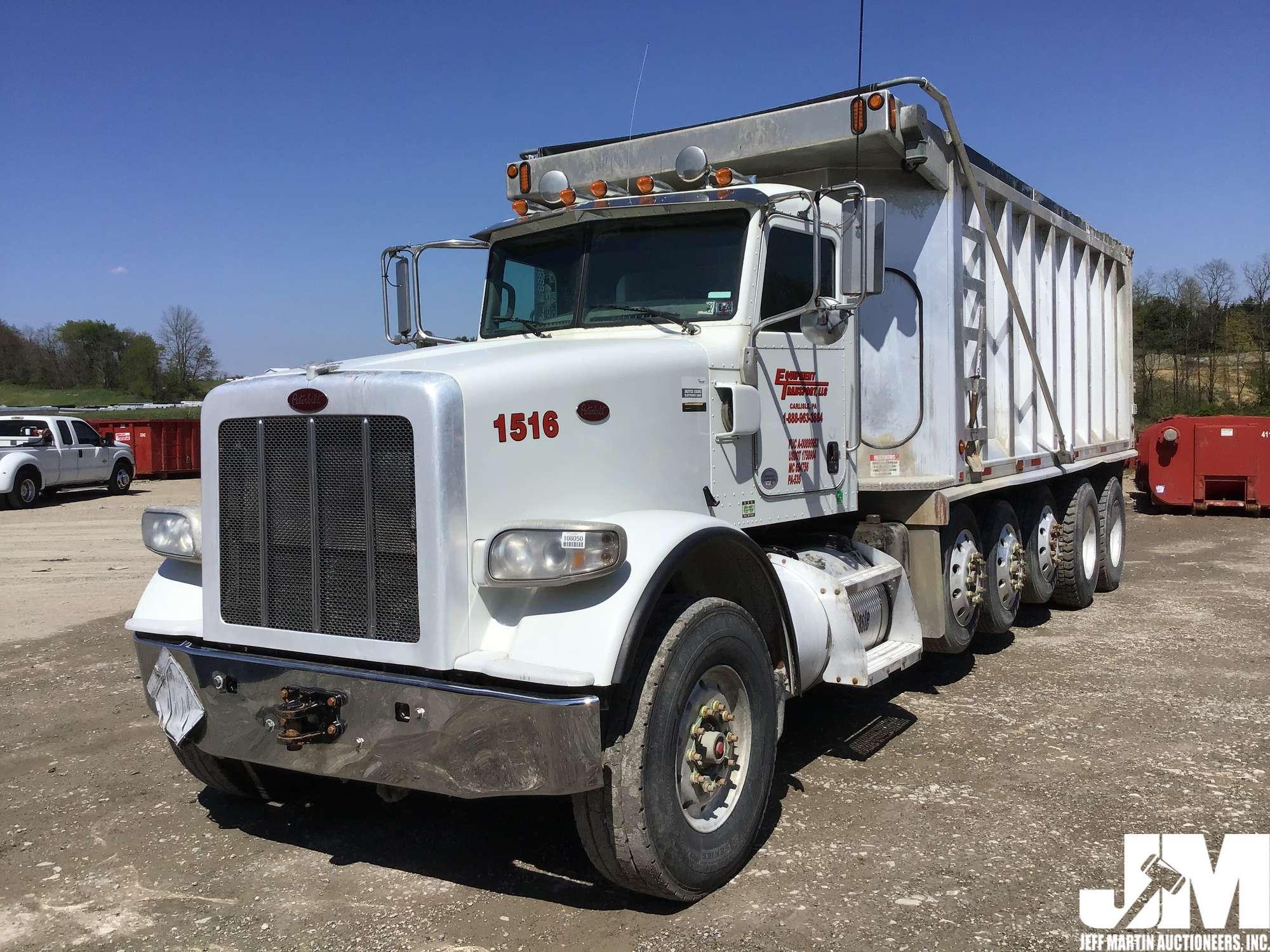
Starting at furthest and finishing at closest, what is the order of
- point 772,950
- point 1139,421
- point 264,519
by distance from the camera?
point 1139,421
point 264,519
point 772,950

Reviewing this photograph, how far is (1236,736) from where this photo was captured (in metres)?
5.69

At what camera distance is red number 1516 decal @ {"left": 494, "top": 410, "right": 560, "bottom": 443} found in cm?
373

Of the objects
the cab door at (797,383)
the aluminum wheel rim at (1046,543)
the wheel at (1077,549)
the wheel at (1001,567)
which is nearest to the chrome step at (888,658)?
the cab door at (797,383)

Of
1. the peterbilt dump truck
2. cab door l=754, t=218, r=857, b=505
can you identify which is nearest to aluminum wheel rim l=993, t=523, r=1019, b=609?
the peterbilt dump truck

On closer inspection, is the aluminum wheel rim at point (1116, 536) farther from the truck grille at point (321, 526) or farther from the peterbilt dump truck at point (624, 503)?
the truck grille at point (321, 526)

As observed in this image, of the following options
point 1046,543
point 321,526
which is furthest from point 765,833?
point 1046,543

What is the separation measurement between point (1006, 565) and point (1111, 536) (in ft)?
11.1

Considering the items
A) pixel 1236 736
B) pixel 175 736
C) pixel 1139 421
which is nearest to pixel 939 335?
pixel 1236 736

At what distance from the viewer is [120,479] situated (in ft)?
Answer: 77.7

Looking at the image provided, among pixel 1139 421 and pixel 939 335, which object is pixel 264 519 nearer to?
pixel 939 335

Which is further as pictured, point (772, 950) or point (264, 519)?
point (264, 519)

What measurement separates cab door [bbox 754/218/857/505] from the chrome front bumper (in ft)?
6.49

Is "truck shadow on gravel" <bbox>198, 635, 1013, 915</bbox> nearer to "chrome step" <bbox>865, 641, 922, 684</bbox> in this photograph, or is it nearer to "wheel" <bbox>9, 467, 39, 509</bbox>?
"chrome step" <bbox>865, 641, 922, 684</bbox>

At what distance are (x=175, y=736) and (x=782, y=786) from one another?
107 inches
